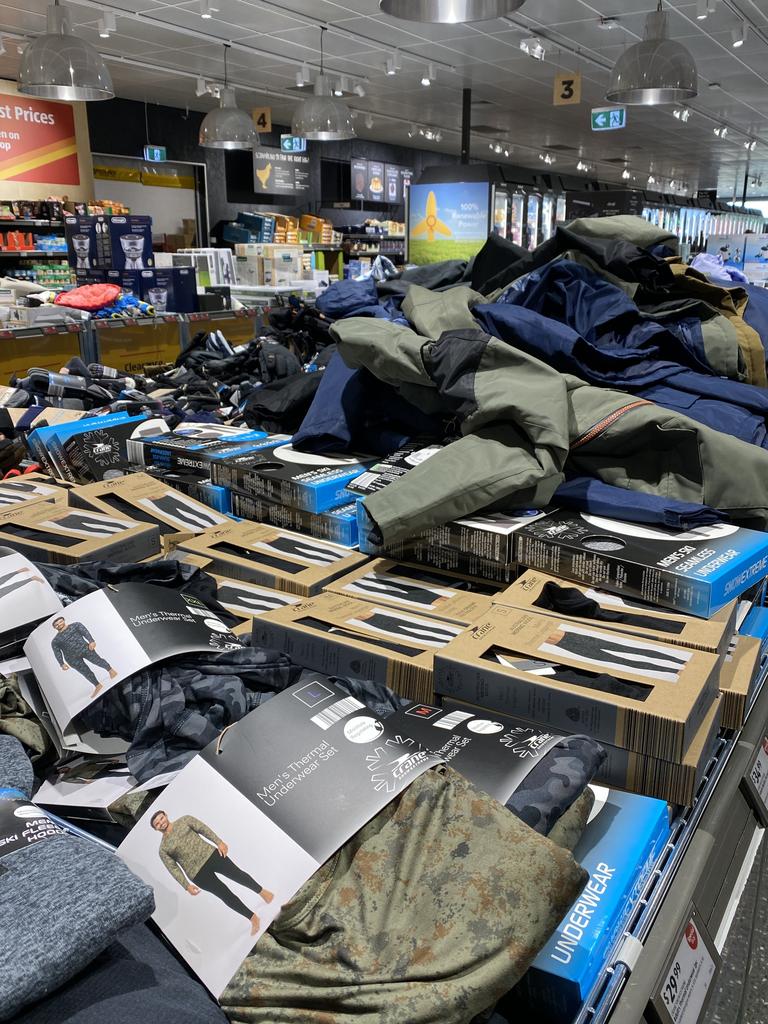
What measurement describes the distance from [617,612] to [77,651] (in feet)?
2.92

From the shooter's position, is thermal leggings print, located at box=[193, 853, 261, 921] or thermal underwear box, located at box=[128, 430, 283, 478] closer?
thermal leggings print, located at box=[193, 853, 261, 921]

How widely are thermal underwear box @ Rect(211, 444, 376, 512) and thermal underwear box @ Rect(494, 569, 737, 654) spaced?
0.56 m

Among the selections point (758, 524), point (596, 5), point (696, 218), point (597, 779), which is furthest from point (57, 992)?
point (696, 218)

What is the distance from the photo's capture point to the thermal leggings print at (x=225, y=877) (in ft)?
2.94

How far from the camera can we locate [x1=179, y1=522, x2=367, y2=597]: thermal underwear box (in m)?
1.69

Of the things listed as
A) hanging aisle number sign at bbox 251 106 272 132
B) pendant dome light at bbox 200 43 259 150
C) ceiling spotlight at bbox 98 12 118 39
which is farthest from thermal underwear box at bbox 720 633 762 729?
hanging aisle number sign at bbox 251 106 272 132

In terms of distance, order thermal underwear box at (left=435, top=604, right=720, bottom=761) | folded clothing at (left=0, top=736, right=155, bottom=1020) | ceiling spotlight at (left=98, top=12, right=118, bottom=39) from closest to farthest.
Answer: folded clothing at (left=0, top=736, right=155, bottom=1020), thermal underwear box at (left=435, top=604, right=720, bottom=761), ceiling spotlight at (left=98, top=12, right=118, bottom=39)

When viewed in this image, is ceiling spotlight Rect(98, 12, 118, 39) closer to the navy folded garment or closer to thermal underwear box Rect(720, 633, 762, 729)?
the navy folded garment

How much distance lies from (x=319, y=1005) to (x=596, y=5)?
308 inches

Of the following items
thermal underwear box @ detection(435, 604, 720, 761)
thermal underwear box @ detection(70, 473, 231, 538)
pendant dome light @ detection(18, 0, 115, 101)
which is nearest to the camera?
thermal underwear box @ detection(435, 604, 720, 761)

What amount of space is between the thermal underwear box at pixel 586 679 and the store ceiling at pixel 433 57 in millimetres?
6858

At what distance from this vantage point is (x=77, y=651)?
1.21 meters

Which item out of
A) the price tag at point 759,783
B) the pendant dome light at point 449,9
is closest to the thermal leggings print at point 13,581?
the price tag at point 759,783

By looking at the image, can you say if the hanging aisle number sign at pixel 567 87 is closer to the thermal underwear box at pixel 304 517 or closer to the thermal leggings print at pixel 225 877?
the thermal underwear box at pixel 304 517
